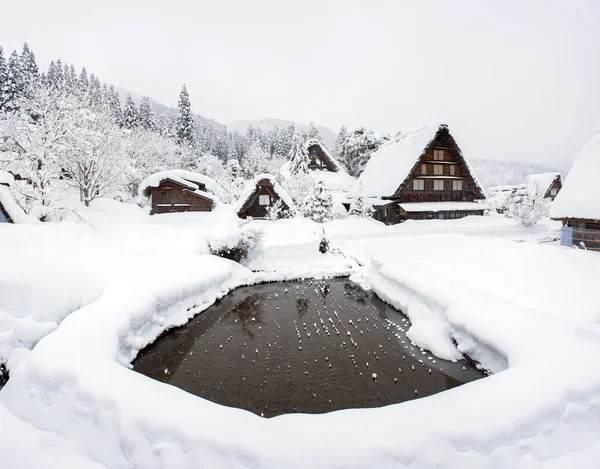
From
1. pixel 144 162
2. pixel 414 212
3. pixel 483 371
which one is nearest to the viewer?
pixel 483 371

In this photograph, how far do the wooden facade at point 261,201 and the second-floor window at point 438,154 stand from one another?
592 inches

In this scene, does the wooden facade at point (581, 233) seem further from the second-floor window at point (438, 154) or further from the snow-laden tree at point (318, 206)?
the snow-laden tree at point (318, 206)

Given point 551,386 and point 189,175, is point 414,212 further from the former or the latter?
point 551,386

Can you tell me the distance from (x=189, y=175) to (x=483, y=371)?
2971 cm

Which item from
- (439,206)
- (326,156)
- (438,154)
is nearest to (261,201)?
(439,206)

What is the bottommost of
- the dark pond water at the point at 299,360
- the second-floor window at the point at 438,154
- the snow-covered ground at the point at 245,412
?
the dark pond water at the point at 299,360

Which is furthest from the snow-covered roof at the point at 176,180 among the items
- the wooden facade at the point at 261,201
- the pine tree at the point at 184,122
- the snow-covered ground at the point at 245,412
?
the snow-covered ground at the point at 245,412

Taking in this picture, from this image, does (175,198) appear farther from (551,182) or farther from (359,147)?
(551,182)

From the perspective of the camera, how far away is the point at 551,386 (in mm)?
3977

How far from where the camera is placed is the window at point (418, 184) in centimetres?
2872

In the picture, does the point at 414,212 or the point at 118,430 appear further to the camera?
the point at 414,212

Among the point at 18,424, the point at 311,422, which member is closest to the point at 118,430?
the point at 18,424

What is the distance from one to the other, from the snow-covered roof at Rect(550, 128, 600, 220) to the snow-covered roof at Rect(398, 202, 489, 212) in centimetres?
992

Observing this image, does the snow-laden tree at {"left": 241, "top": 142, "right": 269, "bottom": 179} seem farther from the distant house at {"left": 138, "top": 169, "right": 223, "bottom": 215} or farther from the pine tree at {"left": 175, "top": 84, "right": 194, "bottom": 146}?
the distant house at {"left": 138, "top": 169, "right": 223, "bottom": 215}
